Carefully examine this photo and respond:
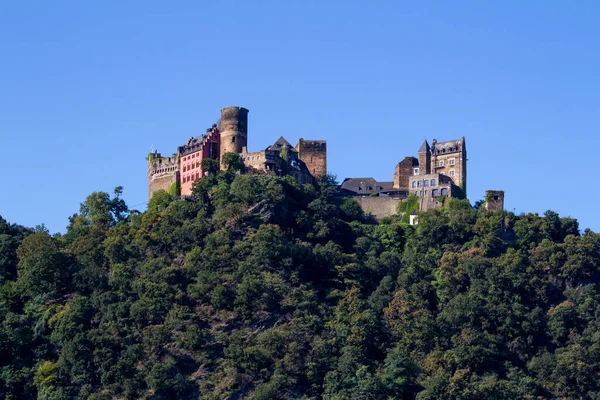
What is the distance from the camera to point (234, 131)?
114250 millimetres

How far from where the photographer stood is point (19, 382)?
8962 centimetres

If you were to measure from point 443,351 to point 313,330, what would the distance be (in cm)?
865

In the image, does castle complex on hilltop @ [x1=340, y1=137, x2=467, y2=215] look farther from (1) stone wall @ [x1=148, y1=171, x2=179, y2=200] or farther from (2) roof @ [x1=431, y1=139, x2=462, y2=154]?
(1) stone wall @ [x1=148, y1=171, x2=179, y2=200]

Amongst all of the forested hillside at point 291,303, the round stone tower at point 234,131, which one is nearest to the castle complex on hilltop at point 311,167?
the round stone tower at point 234,131

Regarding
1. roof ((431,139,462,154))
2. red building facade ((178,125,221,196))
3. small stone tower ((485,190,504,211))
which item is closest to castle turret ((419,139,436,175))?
roof ((431,139,462,154))

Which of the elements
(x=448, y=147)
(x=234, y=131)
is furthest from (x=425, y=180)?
(x=234, y=131)

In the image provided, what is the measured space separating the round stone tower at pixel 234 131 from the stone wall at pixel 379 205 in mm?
10529

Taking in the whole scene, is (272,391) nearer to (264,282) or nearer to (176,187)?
(264,282)

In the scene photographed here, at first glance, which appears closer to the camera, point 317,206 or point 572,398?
point 572,398

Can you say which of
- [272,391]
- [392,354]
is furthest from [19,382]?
[392,354]

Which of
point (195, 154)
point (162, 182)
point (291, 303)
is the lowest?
point (291, 303)

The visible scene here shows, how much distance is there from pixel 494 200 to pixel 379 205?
9.77 meters

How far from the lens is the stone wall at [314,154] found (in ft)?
387

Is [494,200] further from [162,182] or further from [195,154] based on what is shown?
[162,182]
